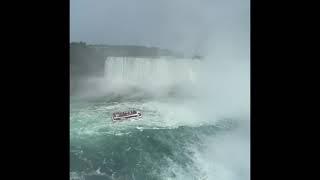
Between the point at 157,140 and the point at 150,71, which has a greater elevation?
the point at 150,71

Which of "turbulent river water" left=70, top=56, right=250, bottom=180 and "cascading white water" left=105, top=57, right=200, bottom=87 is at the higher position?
"cascading white water" left=105, top=57, right=200, bottom=87

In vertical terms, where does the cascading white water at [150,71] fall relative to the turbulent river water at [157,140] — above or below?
above
